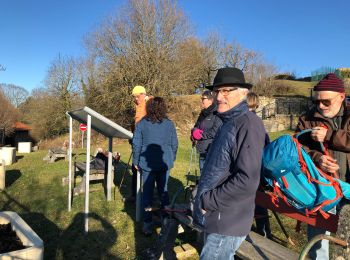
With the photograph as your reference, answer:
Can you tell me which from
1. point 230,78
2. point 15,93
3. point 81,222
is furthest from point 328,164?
point 15,93

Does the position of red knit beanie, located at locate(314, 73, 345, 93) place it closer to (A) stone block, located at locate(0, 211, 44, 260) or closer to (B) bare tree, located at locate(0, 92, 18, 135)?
(A) stone block, located at locate(0, 211, 44, 260)

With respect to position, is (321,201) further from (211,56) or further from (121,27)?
(211,56)

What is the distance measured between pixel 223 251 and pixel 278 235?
9.77 ft

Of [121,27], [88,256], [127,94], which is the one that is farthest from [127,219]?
[121,27]

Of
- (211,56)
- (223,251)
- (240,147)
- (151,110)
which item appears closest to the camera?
(240,147)

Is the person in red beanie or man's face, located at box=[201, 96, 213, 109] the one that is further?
man's face, located at box=[201, 96, 213, 109]

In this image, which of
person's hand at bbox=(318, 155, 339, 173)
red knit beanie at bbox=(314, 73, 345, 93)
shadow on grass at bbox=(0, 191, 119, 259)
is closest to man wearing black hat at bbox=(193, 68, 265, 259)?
person's hand at bbox=(318, 155, 339, 173)

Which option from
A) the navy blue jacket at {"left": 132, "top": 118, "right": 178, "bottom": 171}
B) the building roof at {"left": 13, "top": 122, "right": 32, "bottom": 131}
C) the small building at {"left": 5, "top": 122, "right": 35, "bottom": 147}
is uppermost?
the navy blue jacket at {"left": 132, "top": 118, "right": 178, "bottom": 171}

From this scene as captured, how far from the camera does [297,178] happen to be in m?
2.23

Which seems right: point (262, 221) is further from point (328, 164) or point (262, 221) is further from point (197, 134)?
point (328, 164)

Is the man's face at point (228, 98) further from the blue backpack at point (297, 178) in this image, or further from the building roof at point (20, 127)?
the building roof at point (20, 127)

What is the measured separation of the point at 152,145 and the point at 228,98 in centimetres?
270

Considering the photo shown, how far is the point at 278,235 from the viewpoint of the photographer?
15.8ft

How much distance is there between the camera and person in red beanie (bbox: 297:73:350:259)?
101 inches
